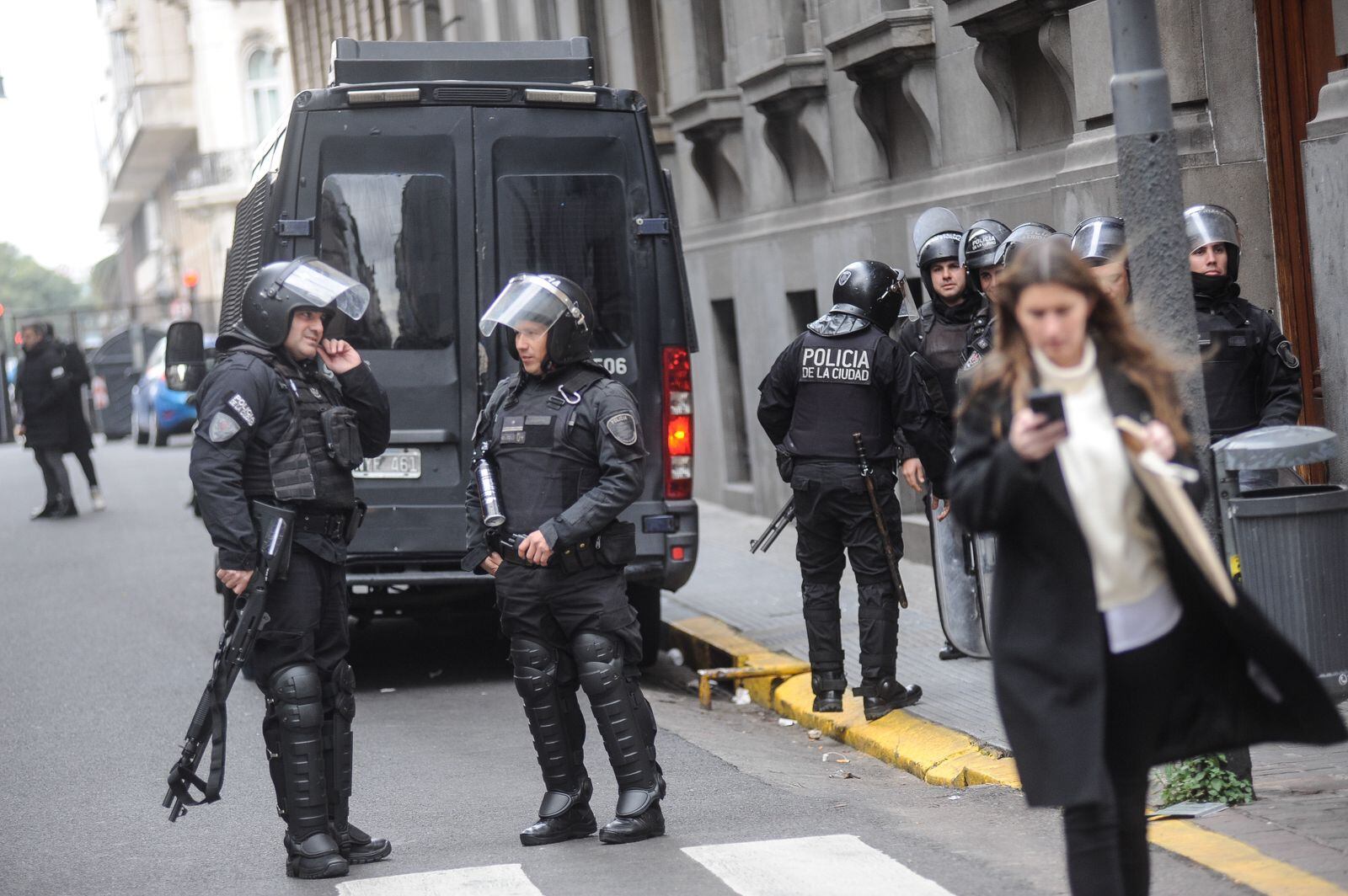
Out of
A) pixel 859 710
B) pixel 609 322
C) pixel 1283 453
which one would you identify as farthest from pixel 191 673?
pixel 1283 453

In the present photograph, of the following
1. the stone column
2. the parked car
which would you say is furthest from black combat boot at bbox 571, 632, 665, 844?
the parked car

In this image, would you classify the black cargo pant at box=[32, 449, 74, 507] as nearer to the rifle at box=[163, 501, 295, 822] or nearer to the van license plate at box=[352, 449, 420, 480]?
the van license plate at box=[352, 449, 420, 480]

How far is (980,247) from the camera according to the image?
761cm

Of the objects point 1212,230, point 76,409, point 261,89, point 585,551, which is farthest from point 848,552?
point 261,89

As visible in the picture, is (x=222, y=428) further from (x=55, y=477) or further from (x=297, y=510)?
(x=55, y=477)

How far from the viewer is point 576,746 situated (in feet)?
19.4

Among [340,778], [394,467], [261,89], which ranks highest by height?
[261,89]

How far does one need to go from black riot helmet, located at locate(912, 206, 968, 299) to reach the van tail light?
1.24 metres

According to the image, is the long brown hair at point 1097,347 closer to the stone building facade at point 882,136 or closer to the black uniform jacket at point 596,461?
the black uniform jacket at point 596,461

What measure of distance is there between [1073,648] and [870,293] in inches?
148

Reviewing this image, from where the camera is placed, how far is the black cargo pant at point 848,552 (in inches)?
287

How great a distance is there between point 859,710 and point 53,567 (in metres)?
8.88

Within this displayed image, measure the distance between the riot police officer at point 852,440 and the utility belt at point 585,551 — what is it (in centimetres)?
160

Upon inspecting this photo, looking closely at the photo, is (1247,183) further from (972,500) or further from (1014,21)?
(972,500)
